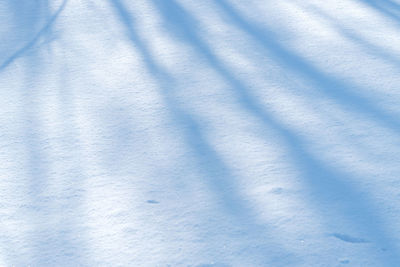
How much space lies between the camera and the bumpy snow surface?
169cm

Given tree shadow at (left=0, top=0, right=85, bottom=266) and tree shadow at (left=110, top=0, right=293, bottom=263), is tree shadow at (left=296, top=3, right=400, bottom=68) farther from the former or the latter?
tree shadow at (left=0, top=0, right=85, bottom=266)

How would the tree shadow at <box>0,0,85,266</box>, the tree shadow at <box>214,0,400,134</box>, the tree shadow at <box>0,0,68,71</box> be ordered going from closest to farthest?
the tree shadow at <box>0,0,85,266</box> < the tree shadow at <box>214,0,400,134</box> < the tree shadow at <box>0,0,68,71</box>

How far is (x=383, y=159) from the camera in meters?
2.02

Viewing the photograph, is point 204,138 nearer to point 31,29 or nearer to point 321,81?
point 321,81

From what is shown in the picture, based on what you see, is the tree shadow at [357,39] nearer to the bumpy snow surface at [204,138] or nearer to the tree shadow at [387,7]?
the bumpy snow surface at [204,138]

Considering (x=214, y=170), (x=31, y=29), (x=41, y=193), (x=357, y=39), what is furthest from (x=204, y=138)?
(x=31, y=29)

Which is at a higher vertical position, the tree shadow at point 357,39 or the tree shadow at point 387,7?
the tree shadow at point 387,7

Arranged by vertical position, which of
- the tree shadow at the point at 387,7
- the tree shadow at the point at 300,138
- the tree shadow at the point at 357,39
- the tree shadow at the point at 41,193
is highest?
the tree shadow at the point at 387,7

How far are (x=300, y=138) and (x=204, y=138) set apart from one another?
378 mm

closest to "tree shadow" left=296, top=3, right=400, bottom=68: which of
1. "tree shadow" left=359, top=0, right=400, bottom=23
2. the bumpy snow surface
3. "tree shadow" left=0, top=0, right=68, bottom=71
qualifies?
the bumpy snow surface

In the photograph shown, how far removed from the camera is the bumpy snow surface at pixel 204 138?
66.5 inches

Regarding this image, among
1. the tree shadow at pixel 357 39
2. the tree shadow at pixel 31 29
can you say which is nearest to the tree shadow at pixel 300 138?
the tree shadow at pixel 357 39

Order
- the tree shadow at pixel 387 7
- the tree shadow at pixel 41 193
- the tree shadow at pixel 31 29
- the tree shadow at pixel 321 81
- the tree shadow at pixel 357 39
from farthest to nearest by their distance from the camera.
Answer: the tree shadow at pixel 387 7
the tree shadow at pixel 31 29
the tree shadow at pixel 357 39
the tree shadow at pixel 321 81
the tree shadow at pixel 41 193

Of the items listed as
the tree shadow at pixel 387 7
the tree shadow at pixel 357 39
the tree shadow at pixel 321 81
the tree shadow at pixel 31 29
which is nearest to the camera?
the tree shadow at pixel 321 81
